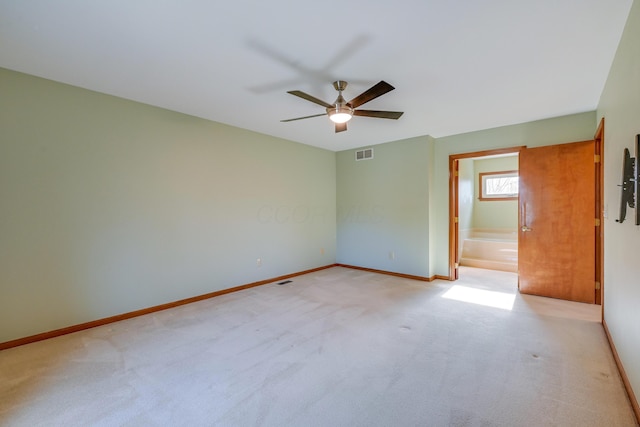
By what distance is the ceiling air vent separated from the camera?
206 inches

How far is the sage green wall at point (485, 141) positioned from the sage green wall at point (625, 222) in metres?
1.01

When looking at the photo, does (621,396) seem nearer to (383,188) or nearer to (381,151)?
(383,188)

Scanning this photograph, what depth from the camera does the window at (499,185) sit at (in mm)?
6907

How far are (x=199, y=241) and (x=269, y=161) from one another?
66.5 inches

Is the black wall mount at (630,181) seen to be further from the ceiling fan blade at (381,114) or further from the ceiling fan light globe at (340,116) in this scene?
the ceiling fan light globe at (340,116)

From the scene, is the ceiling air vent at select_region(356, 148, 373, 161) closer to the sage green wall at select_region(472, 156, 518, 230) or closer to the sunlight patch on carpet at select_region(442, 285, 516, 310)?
the sunlight patch on carpet at select_region(442, 285, 516, 310)

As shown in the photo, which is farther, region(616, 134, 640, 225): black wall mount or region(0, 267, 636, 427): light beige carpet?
region(0, 267, 636, 427): light beige carpet

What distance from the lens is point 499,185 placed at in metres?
7.15

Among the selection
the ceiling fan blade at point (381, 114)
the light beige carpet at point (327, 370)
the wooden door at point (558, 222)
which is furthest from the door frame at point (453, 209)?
the ceiling fan blade at point (381, 114)

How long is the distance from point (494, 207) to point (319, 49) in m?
6.89

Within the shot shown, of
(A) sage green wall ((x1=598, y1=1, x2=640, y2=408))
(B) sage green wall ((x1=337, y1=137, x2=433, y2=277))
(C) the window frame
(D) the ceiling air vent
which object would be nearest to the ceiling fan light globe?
(A) sage green wall ((x1=598, y1=1, x2=640, y2=408))

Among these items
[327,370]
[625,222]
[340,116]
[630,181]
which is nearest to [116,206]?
[340,116]

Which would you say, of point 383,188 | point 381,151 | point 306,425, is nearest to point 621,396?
point 306,425

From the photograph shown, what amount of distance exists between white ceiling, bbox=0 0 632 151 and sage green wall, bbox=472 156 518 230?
4.03 m
